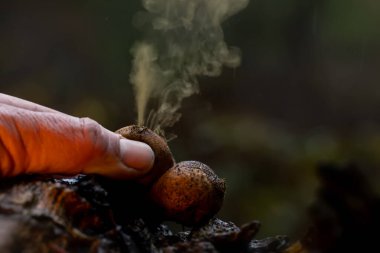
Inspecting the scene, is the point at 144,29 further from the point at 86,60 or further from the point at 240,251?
the point at 240,251

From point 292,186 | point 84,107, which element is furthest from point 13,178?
point 84,107

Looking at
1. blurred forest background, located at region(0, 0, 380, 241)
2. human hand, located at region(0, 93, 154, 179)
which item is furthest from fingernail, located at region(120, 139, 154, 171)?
blurred forest background, located at region(0, 0, 380, 241)

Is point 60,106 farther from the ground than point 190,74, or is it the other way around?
point 190,74

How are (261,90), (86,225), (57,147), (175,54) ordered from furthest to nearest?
(261,90)
(175,54)
(57,147)
(86,225)

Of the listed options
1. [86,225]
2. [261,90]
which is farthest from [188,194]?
[261,90]

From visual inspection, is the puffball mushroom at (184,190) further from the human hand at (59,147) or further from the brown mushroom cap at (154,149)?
the human hand at (59,147)

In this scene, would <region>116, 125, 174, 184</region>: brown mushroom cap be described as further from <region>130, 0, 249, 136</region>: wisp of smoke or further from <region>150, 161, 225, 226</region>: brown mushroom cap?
<region>130, 0, 249, 136</region>: wisp of smoke

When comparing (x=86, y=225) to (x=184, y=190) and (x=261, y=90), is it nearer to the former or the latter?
(x=184, y=190)

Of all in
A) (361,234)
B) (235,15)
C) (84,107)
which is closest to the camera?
(361,234)
